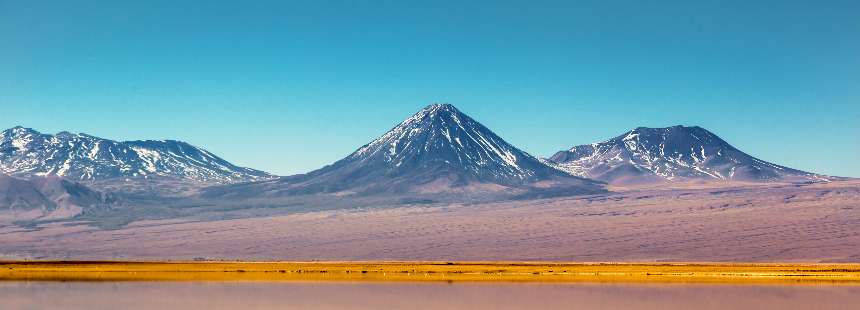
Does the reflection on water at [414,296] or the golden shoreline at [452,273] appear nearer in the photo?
the reflection on water at [414,296]

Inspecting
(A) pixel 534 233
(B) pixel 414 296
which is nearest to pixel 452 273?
(B) pixel 414 296

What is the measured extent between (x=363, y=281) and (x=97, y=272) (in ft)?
72.0

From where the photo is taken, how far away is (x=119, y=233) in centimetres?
13888

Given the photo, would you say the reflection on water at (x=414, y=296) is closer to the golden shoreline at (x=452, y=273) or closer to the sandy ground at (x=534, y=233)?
the golden shoreline at (x=452, y=273)

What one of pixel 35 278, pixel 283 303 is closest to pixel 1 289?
pixel 35 278

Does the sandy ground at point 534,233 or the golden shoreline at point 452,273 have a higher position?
the sandy ground at point 534,233

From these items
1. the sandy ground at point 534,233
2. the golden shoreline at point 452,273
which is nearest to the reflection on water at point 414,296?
the golden shoreline at point 452,273

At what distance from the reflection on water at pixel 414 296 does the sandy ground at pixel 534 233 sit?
121 feet

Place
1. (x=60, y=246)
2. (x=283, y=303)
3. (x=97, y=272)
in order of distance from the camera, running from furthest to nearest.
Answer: (x=60, y=246) → (x=97, y=272) → (x=283, y=303)

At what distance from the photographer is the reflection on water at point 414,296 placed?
3878cm

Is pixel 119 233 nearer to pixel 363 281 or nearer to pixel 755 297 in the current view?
pixel 363 281

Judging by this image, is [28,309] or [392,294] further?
[392,294]

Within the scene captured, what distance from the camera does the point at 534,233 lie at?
374ft

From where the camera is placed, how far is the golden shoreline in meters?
55.0
